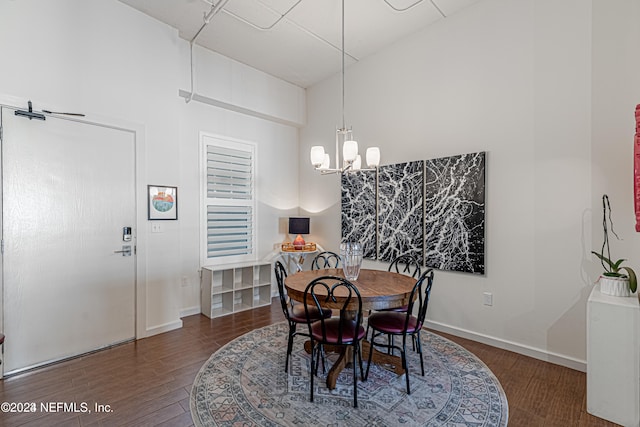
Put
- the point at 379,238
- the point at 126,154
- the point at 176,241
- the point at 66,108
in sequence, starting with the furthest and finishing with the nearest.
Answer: the point at 379,238 → the point at 176,241 → the point at 126,154 → the point at 66,108

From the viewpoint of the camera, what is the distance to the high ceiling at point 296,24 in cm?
328

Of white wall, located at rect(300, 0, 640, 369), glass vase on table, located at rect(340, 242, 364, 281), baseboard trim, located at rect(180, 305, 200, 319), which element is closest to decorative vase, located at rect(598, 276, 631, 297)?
white wall, located at rect(300, 0, 640, 369)

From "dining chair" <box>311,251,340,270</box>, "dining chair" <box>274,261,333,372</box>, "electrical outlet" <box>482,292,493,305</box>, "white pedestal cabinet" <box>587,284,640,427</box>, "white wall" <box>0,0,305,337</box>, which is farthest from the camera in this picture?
"dining chair" <box>311,251,340,270</box>

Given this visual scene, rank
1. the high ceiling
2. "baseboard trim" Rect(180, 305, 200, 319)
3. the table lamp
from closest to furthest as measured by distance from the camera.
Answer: the high ceiling → "baseboard trim" Rect(180, 305, 200, 319) → the table lamp

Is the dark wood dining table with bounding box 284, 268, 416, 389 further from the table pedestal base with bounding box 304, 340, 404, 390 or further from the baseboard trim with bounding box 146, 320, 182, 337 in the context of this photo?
the baseboard trim with bounding box 146, 320, 182, 337

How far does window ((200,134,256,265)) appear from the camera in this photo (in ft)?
14.4

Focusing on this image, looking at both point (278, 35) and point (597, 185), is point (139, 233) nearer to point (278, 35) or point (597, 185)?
point (278, 35)

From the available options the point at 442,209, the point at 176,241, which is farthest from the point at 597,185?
the point at 176,241

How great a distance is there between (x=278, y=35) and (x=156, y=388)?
4.08 metres

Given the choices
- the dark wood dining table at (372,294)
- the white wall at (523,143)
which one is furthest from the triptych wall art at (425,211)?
the dark wood dining table at (372,294)

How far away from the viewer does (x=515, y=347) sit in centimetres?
299

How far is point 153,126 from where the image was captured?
11.4 feet

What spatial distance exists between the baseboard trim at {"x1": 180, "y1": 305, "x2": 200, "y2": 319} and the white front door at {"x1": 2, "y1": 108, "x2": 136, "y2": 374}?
84 centimetres

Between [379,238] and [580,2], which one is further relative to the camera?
[379,238]
